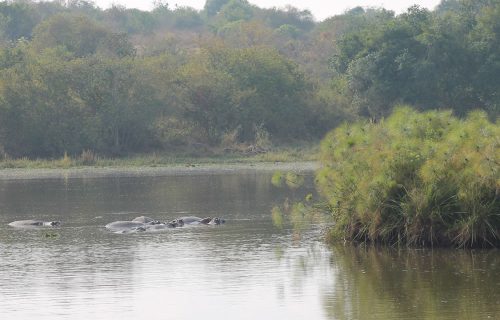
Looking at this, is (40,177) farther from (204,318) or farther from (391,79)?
(204,318)

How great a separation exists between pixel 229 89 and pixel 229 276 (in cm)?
4443

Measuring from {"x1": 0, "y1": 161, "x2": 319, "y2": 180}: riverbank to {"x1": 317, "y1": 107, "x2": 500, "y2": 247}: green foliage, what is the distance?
83.1 feet

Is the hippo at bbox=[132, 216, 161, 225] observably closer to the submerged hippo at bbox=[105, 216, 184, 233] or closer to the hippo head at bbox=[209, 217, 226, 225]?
the submerged hippo at bbox=[105, 216, 184, 233]

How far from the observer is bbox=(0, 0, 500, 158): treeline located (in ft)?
187

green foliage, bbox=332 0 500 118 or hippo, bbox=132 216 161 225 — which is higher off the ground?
green foliage, bbox=332 0 500 118

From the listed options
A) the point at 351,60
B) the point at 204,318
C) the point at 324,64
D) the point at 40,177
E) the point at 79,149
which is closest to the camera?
the point at 204,318

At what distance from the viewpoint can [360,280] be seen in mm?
18078

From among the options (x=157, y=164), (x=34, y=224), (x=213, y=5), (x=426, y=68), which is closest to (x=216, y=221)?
(x=34, y=224)

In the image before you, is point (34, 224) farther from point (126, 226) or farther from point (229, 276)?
point (229, 276)

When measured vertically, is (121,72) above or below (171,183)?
above

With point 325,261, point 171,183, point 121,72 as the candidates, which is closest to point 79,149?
point 121,72

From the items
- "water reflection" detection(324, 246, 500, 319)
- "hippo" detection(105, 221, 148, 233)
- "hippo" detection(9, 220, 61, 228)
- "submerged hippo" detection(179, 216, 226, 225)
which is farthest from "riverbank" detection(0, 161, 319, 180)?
"water reflection" detection(324, 246, 500, 319)

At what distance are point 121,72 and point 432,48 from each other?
57.8ft

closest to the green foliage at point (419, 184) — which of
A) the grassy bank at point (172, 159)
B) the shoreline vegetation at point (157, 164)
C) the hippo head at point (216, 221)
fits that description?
the hippo head at point (216, 221)
